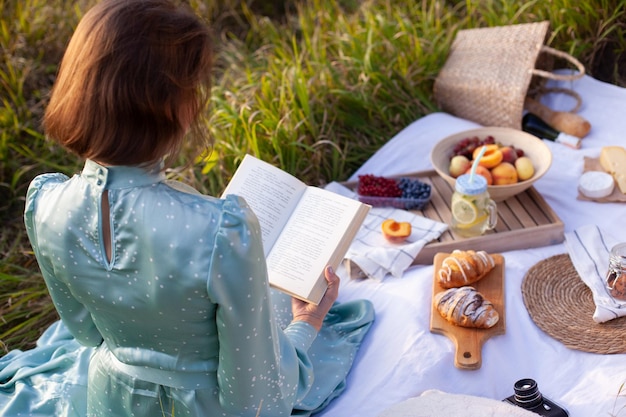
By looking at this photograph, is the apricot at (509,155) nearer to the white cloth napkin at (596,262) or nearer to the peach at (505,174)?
the peach at (505,174)

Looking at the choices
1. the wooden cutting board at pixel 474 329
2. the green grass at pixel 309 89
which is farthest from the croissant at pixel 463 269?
the green grass at pixel 309 89

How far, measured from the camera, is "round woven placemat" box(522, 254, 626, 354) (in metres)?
2.16

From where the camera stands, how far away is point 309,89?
3523 mm

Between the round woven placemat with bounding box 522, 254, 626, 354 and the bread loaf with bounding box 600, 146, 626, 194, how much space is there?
463 millimetres

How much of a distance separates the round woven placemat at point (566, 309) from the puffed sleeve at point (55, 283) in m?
1.33

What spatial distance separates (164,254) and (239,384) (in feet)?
1.14

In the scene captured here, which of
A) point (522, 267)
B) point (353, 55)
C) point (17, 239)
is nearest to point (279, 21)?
point (353, 55)

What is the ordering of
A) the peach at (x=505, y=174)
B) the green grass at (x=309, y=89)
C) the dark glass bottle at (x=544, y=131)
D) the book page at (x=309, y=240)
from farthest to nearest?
1. the green grass at (x=309, y=89)
2. the dark glass bottle at (x=544, y=131)
3. the peach at (x=505, y=174)
4. the book page at (x=309, y=240)

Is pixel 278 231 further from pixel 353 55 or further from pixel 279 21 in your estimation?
pixel 279 21

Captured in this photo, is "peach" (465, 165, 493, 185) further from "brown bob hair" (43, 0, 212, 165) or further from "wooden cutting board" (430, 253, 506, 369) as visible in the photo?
"brown bob hair" (43, 0, 212, 165)

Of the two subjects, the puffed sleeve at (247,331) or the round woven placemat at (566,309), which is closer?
the puffed sleeve at (247,331)

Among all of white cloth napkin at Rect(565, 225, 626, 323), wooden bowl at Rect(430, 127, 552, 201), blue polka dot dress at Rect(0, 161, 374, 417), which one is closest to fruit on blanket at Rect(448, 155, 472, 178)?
wooden bowl at Rect(430, 127, 552, 201)

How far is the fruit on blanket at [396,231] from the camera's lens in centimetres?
261

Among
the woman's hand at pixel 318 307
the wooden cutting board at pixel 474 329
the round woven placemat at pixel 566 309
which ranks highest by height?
the woman's hand at pixel 318 307
